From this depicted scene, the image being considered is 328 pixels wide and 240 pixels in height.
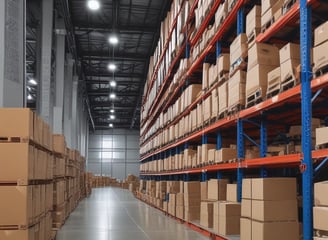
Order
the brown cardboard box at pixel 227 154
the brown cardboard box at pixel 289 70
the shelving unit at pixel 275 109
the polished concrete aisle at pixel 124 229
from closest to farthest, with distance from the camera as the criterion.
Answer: the shelving unit at pixel 275 109
the brown cardboard box at pixel 289 70
the brown cardboard box at pixel 227 154
the polished concrete aisle at pixel 124 229

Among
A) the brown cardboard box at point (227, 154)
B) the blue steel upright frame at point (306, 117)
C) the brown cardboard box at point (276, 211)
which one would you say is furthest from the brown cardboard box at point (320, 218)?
the brown cardboard box at point (227, 154)

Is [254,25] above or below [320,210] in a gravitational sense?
above

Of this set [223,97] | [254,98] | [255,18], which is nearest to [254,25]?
[255,18]

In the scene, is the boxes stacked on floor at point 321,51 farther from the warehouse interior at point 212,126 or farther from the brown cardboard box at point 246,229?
the brown cardboard box at point 246,229

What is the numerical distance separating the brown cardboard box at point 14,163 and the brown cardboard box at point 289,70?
10.7 feet

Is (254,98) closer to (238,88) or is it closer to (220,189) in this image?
(238,88)

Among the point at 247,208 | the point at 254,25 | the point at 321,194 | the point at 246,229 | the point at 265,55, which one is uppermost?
the point at 254,25

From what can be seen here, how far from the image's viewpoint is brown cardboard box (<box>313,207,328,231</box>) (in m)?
3.96

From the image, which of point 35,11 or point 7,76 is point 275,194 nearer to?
point 7,76

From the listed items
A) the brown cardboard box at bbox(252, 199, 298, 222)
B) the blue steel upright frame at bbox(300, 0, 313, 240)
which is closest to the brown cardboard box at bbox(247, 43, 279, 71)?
the blue steel upright frame at bbox(300, 0, 313, 240)

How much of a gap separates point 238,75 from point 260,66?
79cm

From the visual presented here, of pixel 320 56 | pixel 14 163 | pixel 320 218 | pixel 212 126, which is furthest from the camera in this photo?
pixel 212 126

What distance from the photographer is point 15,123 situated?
518 centimetres

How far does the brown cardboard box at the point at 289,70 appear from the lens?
4.93 metres
